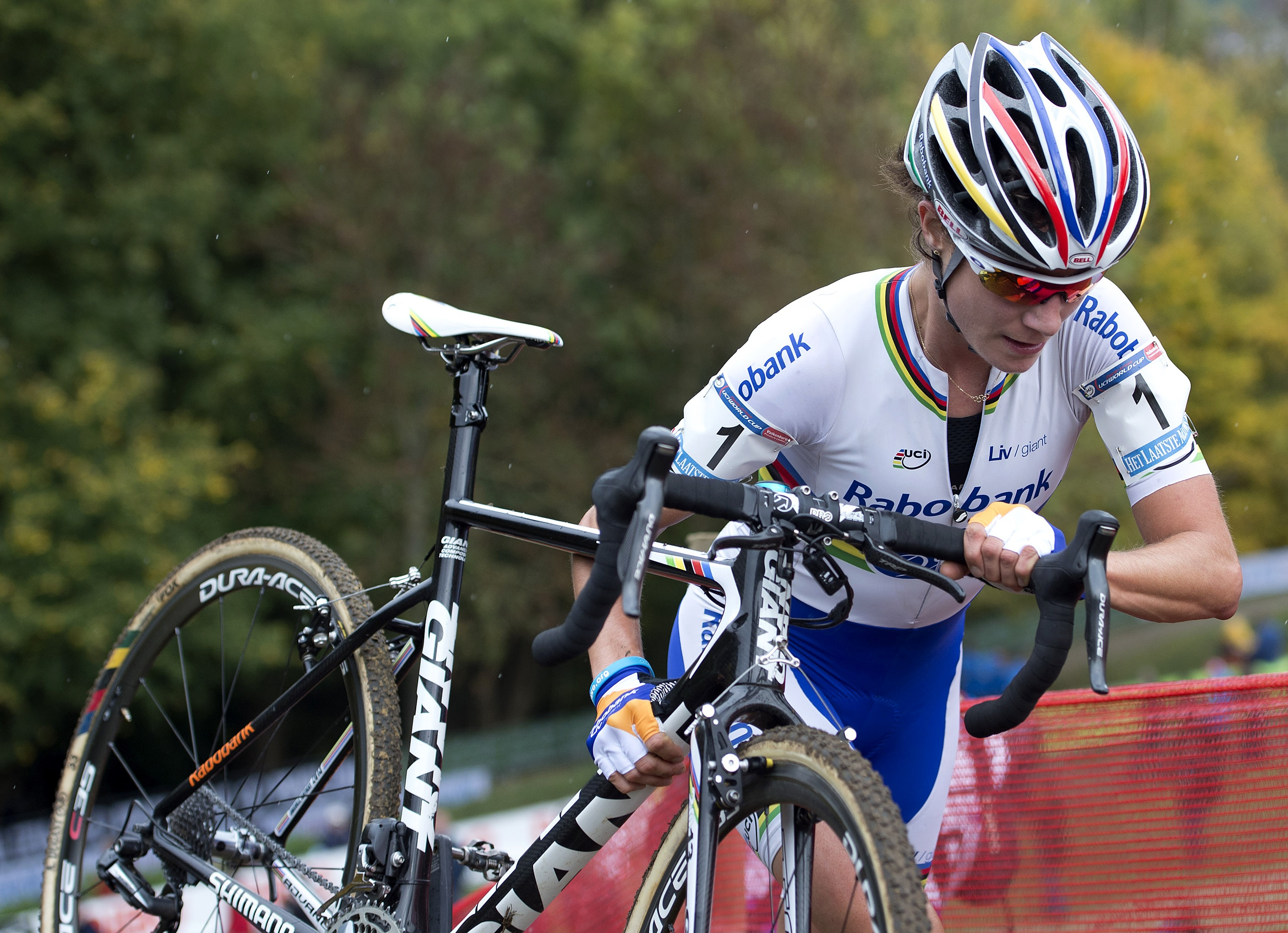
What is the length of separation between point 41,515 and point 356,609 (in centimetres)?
1702

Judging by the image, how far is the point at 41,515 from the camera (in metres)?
18.1

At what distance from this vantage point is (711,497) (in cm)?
196

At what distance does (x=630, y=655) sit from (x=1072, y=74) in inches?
57.4

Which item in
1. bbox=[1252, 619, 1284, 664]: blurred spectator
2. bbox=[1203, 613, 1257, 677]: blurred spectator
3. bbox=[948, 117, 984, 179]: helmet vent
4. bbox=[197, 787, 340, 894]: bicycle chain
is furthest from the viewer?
bbox=[1252, 619, 1284, 664]: blurred spectator

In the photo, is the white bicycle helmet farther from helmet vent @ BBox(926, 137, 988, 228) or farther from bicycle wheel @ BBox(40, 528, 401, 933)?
bicycle wheel @ BBox(40, 528, 401, 933)

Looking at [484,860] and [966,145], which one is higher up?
[966,145]

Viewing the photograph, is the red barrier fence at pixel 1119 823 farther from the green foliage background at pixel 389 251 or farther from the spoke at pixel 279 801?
the green foliage background at pixel 389 251

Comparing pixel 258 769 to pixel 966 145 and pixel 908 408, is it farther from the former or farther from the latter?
pixel 966 145

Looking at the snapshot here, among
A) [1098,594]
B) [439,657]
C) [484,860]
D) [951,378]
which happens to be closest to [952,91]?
[951,378]

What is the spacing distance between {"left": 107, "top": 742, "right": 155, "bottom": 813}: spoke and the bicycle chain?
20 centimetres

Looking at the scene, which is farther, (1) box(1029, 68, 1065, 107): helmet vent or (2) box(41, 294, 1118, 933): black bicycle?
(1) box(1029, 68, 1065, 107): helmet vent

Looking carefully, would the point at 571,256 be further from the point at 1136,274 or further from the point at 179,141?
the point at 1136,274

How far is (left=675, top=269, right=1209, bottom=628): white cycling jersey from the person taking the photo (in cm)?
252

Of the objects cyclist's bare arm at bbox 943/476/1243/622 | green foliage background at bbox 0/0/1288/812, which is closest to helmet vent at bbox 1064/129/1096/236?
cyclist's bare arm at bbox 943/476/1243/622
